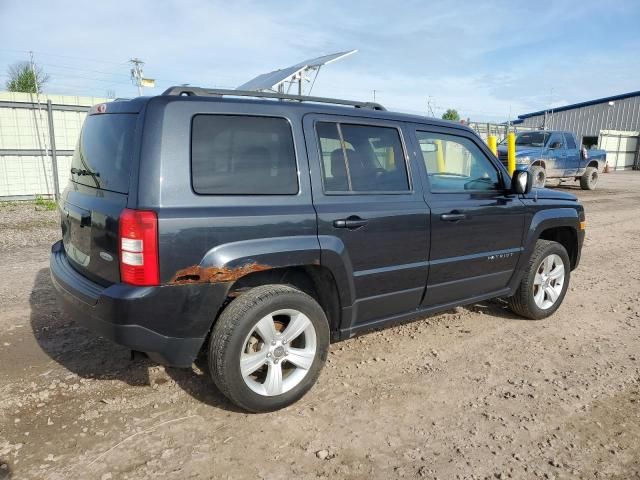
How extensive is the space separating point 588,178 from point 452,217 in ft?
54.1

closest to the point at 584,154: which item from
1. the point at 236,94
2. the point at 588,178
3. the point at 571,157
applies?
the point at 571,157

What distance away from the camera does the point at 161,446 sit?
2.65 meters

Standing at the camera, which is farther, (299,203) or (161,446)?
(299,203)

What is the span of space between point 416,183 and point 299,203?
1037mm

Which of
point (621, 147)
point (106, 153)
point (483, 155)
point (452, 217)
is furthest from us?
point (621, 147)

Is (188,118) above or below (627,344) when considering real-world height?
above

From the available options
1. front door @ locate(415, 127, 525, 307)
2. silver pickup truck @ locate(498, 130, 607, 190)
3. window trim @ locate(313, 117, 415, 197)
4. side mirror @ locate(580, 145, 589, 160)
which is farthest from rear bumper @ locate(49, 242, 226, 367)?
side mirror @ locate(580, 145, 589, 160)

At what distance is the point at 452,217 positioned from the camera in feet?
12.0

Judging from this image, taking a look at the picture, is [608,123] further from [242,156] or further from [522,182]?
[242,156]

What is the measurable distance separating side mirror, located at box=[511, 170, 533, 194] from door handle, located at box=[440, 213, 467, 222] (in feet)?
2.05

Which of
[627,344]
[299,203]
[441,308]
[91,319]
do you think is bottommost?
[627,344]

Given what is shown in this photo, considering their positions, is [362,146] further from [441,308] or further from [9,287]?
[9,287]

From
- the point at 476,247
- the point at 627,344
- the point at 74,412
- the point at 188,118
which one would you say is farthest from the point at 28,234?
the point at 627,344

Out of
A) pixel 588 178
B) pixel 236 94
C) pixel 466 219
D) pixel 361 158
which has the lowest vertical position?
pixel 588 178
